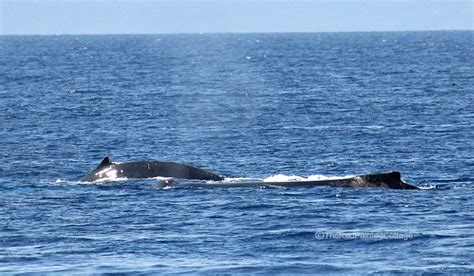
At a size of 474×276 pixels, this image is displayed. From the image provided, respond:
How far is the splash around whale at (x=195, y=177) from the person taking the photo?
115 ft

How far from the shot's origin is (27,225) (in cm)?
3025

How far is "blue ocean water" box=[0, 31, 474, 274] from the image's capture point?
86.5 ft

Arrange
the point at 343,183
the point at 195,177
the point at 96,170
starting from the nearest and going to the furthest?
1. the point at 343,183
2. the point at 195,177
3. the point at 96,170

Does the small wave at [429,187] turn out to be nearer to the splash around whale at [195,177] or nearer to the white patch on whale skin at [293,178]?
the splash around whale at [195,177]

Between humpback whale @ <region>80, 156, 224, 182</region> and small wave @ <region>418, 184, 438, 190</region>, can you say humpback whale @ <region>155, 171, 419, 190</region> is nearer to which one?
small wave @ <region>418, 184, 438, 190</region>

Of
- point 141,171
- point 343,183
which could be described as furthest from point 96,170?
point 343,183

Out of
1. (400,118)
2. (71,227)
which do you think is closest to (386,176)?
(71,227)

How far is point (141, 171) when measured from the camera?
38344 millimetres

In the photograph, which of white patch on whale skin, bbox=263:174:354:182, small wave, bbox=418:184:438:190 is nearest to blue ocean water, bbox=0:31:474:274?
small wave, bbox=418:184:438:190

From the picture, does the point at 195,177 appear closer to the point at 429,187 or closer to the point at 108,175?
the point at 108,175

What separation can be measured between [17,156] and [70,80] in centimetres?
6077

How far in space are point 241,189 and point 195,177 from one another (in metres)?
2.67

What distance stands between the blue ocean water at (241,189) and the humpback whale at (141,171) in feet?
2.16

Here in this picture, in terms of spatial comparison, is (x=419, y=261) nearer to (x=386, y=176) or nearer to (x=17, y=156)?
(x=386, y=176)
